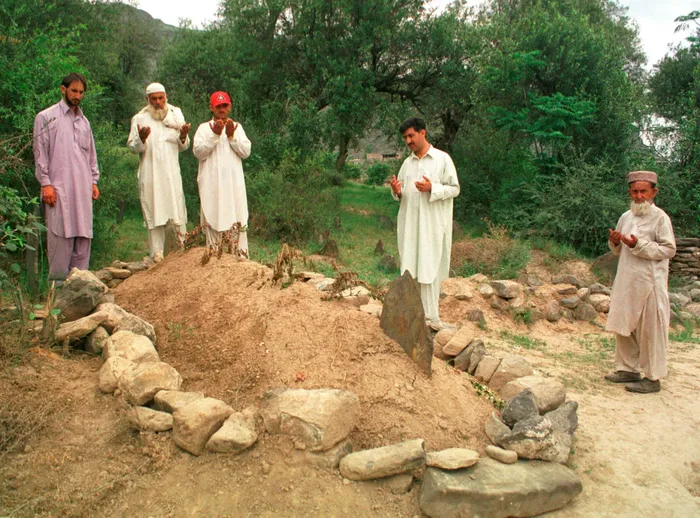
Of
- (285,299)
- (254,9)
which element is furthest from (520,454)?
(254,9)

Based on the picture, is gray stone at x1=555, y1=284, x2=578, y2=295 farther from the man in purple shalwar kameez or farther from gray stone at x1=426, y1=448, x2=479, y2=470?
the man in purple shalwar kameez

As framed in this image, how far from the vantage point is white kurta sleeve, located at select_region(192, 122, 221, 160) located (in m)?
6.06

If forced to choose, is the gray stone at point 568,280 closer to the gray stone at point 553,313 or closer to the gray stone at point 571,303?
the gray stone at point 571,303

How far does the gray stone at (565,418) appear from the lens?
3.64m

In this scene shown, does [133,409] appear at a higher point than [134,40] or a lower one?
lower

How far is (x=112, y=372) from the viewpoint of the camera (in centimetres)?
347

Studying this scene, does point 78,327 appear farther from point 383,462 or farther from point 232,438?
point 383,462

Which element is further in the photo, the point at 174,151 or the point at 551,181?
the point at 551,181

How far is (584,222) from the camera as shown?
11.4 metres

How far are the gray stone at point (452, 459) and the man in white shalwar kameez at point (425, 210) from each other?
94.8 inches

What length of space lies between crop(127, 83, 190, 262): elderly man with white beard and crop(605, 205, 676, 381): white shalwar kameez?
4.28 meters

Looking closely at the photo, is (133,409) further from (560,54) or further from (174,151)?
(560,54)

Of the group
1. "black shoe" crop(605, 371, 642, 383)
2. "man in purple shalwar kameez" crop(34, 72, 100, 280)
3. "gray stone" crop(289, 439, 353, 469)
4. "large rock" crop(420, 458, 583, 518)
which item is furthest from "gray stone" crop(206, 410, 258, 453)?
"black shoe" crop(605, 371, 642, 383)

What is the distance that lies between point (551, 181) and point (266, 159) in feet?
19.6
